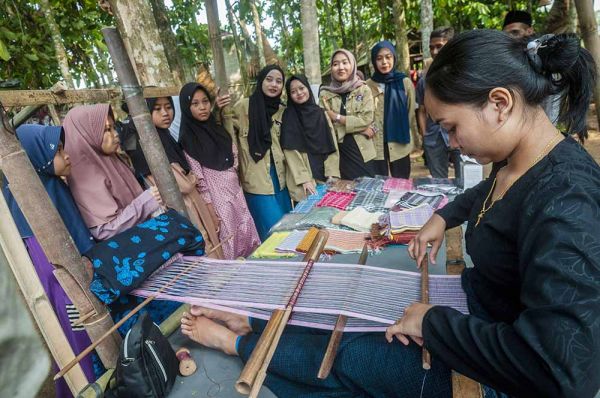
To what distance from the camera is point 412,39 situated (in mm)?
12266

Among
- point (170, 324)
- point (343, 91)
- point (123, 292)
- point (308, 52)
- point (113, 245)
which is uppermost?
point (308, 52)

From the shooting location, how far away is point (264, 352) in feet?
3.46

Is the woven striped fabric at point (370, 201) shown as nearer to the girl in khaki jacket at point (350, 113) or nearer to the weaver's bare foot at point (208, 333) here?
the girl in khaki jacket at point (350, 113)

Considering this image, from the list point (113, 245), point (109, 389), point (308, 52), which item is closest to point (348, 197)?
point (113, 245)

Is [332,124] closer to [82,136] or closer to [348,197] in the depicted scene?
[348,197]

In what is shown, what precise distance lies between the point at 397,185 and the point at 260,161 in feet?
4.43

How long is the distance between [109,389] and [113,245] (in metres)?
0.58

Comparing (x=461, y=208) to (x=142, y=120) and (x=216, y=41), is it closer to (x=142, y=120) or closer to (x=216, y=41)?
(x=142, y=120)

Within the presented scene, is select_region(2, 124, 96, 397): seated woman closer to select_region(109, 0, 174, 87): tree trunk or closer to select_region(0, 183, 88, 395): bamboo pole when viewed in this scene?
select_region(0, 183, 88, 395): bamboo pole

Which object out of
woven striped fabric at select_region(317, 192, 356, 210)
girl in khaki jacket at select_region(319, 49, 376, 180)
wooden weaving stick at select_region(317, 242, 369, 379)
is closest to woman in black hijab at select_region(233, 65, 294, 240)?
girl in khaki jacket at select_region(319, 49, 376, 180)

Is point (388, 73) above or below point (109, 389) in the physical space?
above

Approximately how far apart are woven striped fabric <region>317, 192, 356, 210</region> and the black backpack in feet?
5.45

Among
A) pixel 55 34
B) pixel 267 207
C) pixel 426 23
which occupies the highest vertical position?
pixel 55 34

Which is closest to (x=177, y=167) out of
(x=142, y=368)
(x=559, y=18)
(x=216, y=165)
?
(x=216, y=165)
